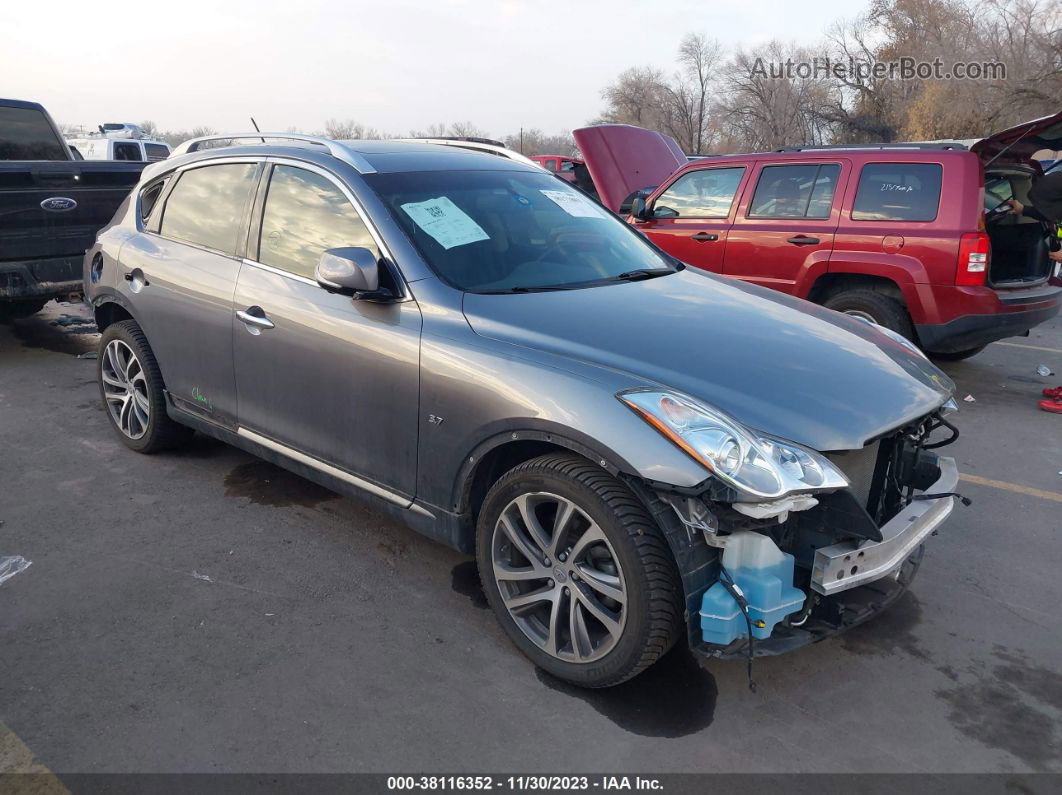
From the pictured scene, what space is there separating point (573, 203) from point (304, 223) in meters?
1.35

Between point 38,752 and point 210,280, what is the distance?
228 centimetres

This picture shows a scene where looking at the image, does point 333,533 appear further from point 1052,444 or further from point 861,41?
point 861,41

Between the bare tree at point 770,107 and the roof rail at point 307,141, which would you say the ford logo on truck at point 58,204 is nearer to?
the roof rail at point 307,141

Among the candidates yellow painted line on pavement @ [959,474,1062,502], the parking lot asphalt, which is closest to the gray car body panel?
the parking lot asphalt

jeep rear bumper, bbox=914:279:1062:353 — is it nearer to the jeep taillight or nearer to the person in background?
the jeep taillight

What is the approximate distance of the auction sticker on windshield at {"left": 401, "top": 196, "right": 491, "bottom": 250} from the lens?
3453 millimetres

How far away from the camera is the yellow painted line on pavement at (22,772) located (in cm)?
240

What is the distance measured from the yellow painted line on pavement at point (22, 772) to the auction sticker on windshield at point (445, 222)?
2.27m

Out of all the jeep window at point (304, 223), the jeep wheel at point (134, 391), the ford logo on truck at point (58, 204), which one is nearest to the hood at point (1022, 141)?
the jeep window at point (304, 223)

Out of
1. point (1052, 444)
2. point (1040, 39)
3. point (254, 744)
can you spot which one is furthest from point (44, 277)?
point (1040, 39)

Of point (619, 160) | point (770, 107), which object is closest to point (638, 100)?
point (770, 107)

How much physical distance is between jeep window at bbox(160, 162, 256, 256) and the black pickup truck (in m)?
3.00

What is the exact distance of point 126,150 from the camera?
59.8 ft

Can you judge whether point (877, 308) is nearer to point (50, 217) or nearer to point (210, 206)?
point (210, 206)
